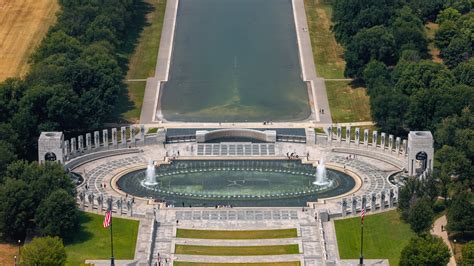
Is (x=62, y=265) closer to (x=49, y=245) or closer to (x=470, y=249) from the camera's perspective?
(x=49, y=245)

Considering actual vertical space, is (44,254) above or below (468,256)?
below

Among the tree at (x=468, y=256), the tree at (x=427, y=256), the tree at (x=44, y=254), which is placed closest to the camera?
the tree at (x=44, y=254)

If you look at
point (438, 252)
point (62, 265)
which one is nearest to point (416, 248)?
point (438, 252)

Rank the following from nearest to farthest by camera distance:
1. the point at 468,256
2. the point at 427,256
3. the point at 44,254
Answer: the point at 44,254 → the point at 427,256 → the point at 468,256

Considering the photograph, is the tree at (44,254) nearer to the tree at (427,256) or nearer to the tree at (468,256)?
the tree at (427,256)

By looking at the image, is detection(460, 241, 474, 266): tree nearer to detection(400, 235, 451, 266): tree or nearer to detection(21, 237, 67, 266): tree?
detection(400, 235, 451, 266): tree

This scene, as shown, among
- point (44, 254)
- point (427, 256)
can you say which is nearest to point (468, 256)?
point (427, 256)

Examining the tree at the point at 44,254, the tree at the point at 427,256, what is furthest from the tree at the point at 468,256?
the tree at the point at 44,254

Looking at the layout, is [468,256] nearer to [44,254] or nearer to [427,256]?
[427,256]

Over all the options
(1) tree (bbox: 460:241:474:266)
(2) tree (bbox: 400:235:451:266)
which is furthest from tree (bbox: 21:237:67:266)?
(1) tree (bbox: 460:241:474:266)
